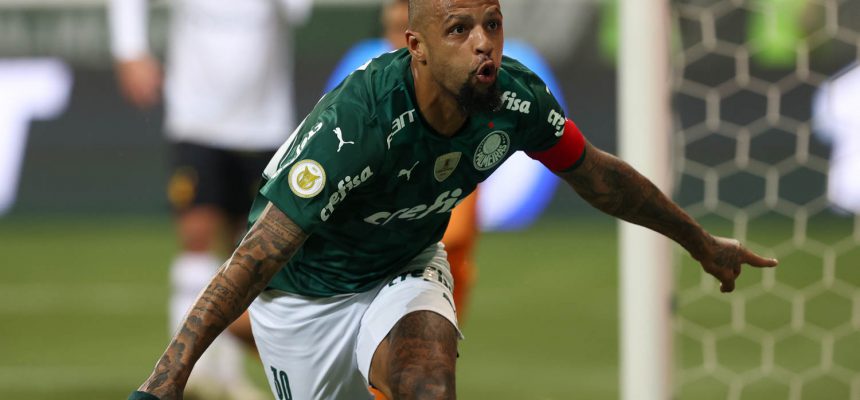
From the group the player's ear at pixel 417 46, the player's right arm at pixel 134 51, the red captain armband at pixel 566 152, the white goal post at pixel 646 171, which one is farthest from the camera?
the player's right arm at pixel 134 51

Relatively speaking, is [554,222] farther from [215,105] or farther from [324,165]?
[324,165]

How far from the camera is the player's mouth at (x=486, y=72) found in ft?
8.73

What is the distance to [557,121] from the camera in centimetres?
307

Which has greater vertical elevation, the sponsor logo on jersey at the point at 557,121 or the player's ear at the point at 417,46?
the player's ear at the point at 417,46

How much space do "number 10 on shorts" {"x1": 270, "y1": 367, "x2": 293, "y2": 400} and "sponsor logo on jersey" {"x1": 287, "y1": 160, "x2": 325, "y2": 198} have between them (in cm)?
79

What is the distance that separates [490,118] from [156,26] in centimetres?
640

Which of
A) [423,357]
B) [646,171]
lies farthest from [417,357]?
[646,171]

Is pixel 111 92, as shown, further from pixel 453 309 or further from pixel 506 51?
pixel 453 309

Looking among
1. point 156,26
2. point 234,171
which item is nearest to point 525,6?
point 156,26

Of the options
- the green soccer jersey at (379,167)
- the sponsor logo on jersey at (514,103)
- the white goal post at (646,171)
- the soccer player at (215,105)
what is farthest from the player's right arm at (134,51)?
the sponsor logo on jersey at (514,103)

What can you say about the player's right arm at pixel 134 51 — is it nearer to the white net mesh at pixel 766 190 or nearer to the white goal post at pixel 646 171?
the white goal post at pixel 646 171

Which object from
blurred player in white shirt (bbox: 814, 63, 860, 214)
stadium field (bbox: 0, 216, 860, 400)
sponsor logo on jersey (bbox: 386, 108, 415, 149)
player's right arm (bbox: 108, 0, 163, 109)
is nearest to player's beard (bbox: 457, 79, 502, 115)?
sponsor logo on jersey (bbox: 386, 108, 415, 149)

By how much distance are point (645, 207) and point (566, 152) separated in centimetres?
25

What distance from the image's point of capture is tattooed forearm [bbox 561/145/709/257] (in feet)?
10.5
